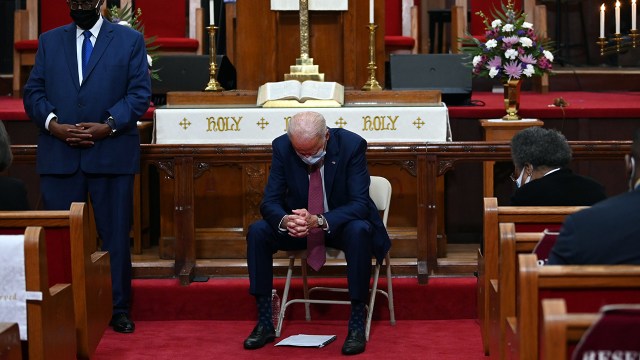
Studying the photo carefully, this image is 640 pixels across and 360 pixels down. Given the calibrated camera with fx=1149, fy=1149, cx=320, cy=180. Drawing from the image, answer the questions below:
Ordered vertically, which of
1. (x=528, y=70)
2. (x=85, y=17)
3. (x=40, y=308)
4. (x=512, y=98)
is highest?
(x=85, y=17)

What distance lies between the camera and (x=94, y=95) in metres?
5.94

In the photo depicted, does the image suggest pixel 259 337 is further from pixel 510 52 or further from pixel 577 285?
pixel 577 285

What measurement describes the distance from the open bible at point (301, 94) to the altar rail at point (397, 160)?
47 cm

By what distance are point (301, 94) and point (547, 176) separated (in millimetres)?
2218

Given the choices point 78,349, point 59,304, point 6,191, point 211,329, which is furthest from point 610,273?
point 211,329

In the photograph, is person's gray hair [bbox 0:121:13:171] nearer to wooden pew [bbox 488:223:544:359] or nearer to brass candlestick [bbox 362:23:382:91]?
wooden pew [bbox 488:223:544:359]

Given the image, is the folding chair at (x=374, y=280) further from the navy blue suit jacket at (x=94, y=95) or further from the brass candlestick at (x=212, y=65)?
the brass candlestick at (x=212, y=65)

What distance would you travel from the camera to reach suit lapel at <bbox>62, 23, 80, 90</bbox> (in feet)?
19.6

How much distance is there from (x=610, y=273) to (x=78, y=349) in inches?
101

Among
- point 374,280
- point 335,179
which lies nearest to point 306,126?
point 335,179

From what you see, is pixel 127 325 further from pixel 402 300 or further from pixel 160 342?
pixel 402 300

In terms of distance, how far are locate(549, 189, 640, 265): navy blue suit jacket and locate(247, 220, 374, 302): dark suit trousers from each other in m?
2.37

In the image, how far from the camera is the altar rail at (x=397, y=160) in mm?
6488

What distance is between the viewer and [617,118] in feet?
25.8
